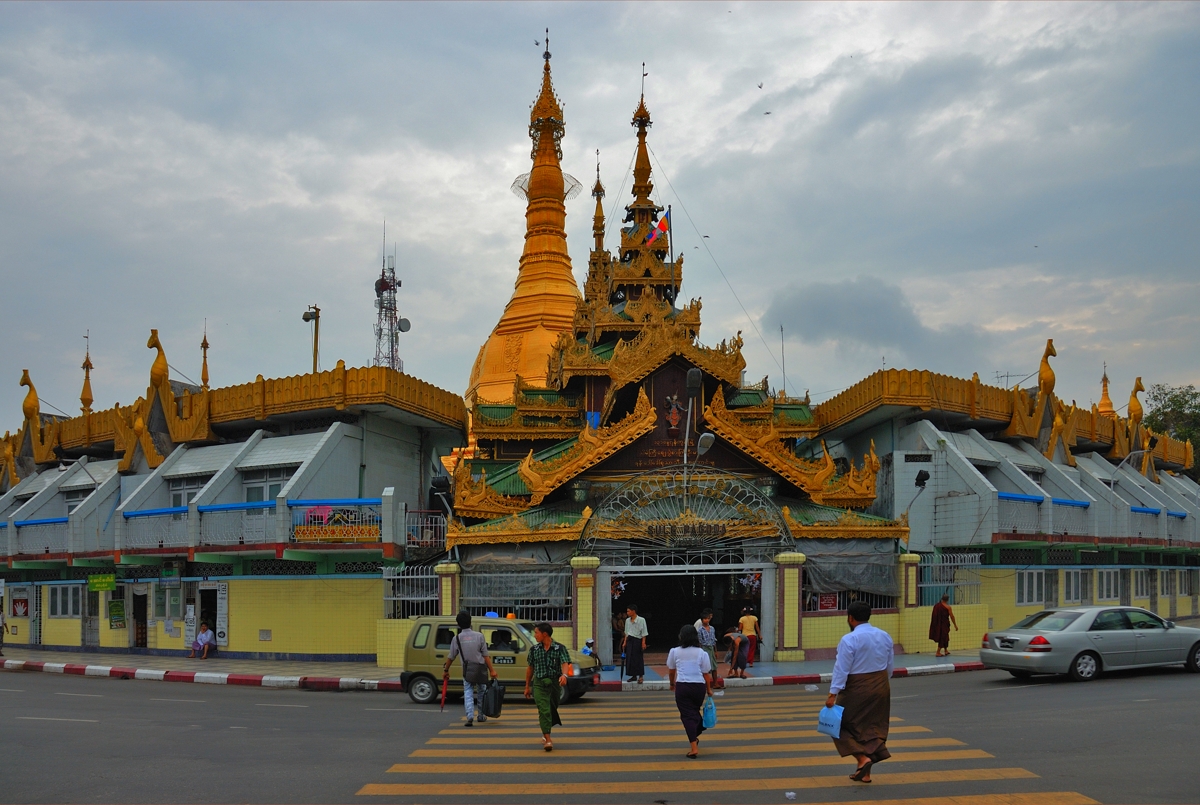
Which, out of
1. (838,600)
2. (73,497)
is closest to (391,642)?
(838,600)

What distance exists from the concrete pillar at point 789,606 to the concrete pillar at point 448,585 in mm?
7207

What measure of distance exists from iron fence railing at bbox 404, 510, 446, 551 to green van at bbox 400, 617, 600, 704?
8.75 metres

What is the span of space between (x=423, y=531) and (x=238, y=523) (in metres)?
4.54

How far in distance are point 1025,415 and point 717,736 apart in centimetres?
2400

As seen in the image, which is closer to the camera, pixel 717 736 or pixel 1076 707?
pixel 717 736

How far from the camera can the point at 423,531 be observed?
27.1 meters

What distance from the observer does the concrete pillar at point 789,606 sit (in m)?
23.6

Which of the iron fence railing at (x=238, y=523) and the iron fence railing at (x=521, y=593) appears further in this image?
the iron fence railing at (x=238, y=523)

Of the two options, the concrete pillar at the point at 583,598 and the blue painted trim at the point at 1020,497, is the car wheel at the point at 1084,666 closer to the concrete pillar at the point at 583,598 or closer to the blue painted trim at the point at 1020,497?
the concrete pillar at the point at 583,598

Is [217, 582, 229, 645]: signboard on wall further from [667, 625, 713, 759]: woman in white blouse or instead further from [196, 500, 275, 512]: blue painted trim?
[667, 625, 713, 759]: woman in white blouse

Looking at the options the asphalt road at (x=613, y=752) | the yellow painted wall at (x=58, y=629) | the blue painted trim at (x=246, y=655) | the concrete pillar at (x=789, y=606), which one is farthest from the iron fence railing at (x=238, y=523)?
the concrete pillar at (x=789, y=606)

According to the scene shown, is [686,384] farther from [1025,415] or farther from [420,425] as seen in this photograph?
[1025,415]

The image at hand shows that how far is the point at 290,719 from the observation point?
51.1 feet

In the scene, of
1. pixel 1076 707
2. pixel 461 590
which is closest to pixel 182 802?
pixel 1076 707
